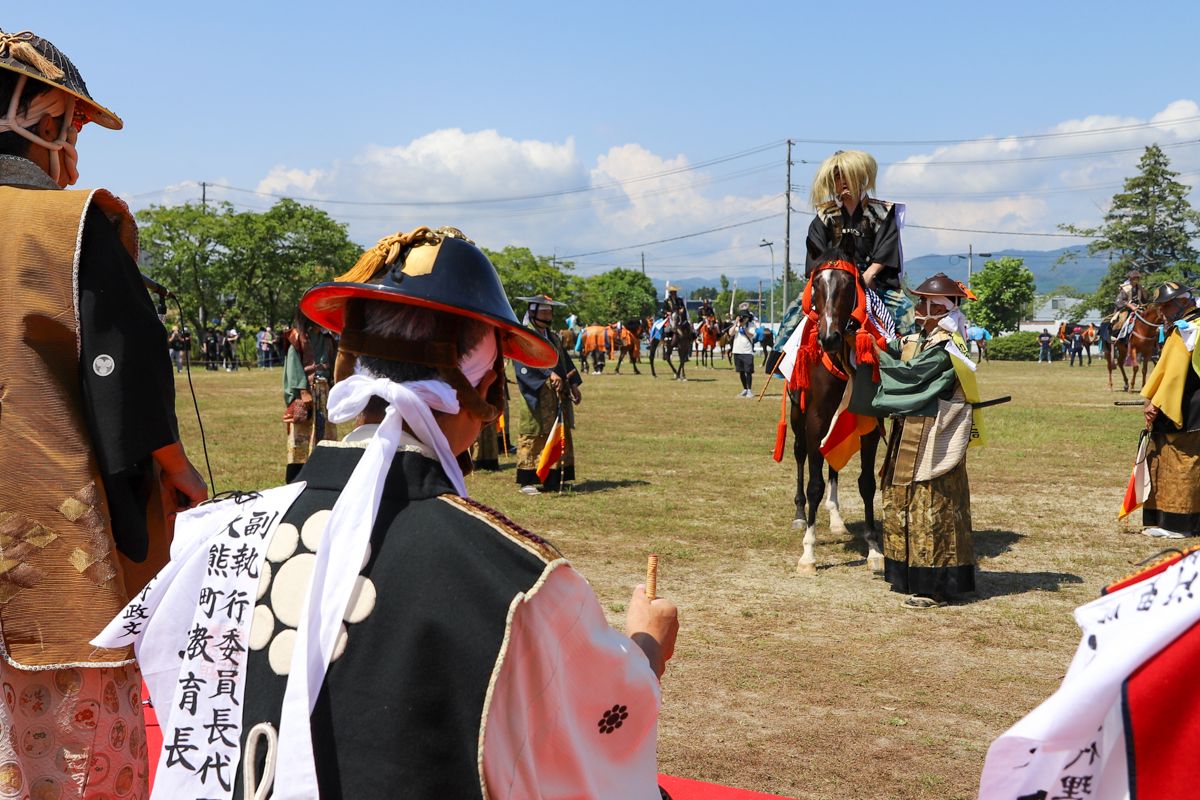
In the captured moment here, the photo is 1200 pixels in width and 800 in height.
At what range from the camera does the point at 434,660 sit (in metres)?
→ 1.79

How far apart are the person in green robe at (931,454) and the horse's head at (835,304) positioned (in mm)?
614

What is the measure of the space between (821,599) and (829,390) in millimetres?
1859

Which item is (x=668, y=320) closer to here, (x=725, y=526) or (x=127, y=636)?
(x=725, y=526)

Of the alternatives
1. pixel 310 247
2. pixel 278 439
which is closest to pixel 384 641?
pixel 278 439

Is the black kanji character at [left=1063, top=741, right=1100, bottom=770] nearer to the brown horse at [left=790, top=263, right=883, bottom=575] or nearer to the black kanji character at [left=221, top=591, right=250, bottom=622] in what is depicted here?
the black kanji character at [left=221, top=591, right=250, bottom=622]

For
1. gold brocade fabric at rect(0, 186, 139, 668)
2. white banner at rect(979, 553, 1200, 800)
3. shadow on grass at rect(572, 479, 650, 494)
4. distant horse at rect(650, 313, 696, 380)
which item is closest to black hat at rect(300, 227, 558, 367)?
gold brocade fabric at rect(0, 186, 139, 668)

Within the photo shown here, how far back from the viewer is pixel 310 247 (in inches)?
2120

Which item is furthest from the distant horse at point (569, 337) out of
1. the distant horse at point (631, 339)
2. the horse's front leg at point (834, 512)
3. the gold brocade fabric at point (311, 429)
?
the horse's front leg at point (834, 512)

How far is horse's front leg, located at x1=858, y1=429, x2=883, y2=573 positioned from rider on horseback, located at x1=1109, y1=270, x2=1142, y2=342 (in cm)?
1385

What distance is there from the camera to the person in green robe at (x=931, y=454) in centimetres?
712

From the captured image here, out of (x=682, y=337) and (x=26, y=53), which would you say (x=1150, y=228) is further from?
(x=26, y=53)

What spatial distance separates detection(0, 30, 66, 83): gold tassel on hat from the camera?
112 inches

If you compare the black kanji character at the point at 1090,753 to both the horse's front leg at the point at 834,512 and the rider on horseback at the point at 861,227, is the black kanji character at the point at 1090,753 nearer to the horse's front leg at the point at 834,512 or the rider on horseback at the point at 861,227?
the rider on horseback at the point at 861,227

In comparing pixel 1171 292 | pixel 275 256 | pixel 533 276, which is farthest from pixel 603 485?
pixel 533 276
